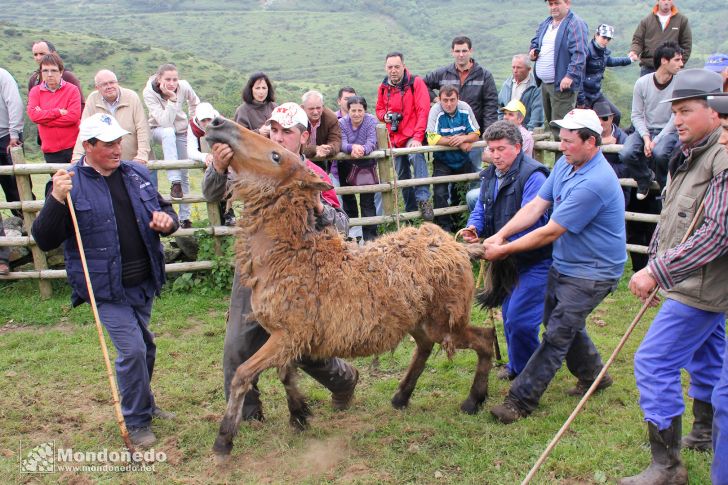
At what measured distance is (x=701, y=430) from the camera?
196 inches

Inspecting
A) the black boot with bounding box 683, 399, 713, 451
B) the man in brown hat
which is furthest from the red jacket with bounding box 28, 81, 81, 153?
the black boot with bounding box 683, 399, 713, 451

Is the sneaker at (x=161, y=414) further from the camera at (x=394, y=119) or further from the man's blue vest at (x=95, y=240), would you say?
the camera at (x=394, y=119)

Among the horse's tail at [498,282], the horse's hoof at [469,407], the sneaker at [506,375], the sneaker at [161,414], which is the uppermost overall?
the horse's tail at [498,282]

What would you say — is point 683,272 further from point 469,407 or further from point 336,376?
point 336,376

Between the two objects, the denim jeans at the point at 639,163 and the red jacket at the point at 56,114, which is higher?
the red jacket at the point at 56,114

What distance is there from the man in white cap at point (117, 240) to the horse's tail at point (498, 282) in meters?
2.95

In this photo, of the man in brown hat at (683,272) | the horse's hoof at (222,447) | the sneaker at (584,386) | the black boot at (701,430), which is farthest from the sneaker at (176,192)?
the black boot at (701,430)

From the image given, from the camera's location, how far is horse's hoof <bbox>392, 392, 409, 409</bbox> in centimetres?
595

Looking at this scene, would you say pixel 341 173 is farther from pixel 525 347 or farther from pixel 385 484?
pixel 385 484

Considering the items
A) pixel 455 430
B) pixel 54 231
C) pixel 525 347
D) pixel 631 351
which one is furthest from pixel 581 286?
pixel 54 231

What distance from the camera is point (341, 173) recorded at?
9.60m

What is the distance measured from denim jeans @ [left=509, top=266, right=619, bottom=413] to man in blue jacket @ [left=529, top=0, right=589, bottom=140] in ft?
16.0

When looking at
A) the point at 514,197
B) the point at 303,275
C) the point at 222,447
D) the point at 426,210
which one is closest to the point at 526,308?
the point at 514,197

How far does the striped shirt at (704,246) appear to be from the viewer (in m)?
3.92
